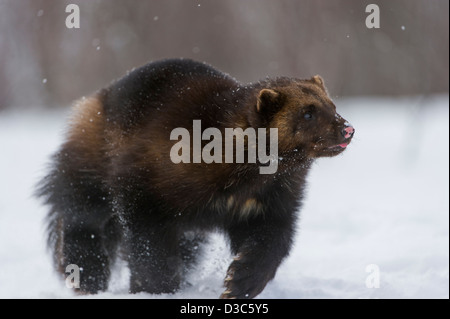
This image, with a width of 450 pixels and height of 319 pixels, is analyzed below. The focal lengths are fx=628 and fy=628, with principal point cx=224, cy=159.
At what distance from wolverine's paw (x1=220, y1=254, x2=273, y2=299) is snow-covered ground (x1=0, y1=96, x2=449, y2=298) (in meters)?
0.41

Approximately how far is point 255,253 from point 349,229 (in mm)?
2937

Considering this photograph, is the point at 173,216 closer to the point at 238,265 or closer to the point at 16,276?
the point at 238,265

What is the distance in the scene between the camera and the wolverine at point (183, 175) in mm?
3625

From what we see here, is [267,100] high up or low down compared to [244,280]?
up

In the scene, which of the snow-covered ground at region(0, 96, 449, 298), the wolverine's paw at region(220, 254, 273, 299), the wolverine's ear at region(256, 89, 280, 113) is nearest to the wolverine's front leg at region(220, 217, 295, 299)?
the wolverine's paw at region(220, 254, 273, 299)

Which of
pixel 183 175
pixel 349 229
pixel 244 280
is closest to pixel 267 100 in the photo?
pixel 183 175

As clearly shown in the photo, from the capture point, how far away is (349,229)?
21.9ft

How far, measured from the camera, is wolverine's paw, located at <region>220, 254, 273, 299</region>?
3.89m

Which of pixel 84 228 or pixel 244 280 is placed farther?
pixel 84 228

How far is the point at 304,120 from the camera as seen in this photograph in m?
3.58

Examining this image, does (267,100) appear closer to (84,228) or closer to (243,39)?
(84,228)

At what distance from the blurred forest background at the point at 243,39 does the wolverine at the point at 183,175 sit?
359cm

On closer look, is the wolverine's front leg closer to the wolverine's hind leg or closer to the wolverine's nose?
the wolverine's nose
